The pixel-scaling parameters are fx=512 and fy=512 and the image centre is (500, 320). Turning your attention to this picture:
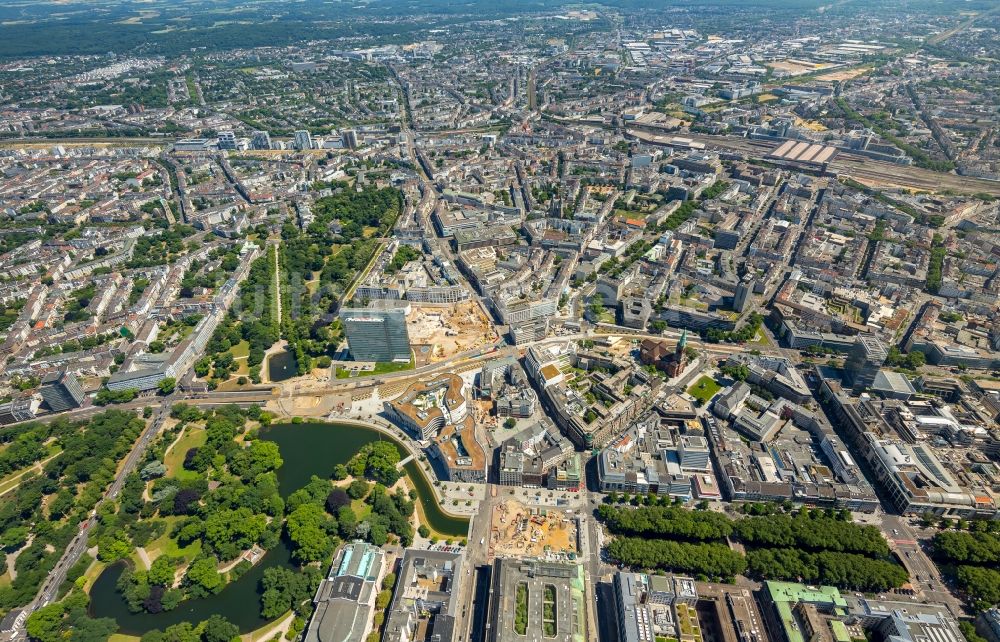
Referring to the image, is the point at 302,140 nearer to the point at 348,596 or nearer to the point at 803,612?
the point at 348,596

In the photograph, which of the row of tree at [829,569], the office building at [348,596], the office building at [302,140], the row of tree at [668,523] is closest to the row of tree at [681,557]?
the row of tree at [668,523]

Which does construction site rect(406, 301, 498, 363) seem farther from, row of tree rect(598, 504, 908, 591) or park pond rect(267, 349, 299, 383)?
row of tree rect(598, 504, 908, 591)

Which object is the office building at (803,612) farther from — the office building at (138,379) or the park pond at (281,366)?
the office building at (138,379)

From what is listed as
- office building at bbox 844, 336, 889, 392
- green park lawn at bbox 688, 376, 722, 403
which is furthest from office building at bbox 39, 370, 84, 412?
office building at bbox 844, 336, 889, 392

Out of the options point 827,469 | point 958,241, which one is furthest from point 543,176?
point 827,469

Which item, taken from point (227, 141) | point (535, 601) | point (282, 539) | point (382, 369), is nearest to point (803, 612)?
point (535, 601)

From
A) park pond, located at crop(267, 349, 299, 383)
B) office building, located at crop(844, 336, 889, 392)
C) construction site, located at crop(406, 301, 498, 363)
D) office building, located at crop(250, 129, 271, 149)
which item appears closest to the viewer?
office building, located at crop(844, 336, 889, 392)

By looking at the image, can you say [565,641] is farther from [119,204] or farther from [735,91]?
[735,91]
